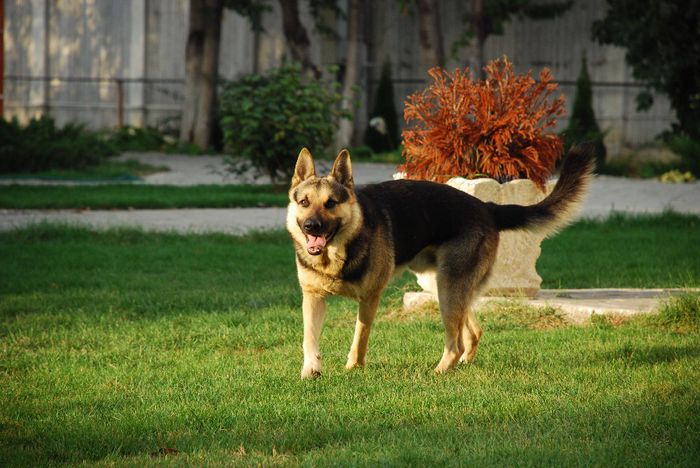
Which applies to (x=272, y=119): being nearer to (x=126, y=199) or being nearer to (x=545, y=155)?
(x=126, y=199)

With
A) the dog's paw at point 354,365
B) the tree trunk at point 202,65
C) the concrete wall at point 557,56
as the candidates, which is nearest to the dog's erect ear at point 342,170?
the dog's paw at point 354,365

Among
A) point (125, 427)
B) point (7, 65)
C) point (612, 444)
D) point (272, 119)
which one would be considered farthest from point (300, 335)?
point (7, 65)

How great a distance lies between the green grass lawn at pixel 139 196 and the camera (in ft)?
47.3

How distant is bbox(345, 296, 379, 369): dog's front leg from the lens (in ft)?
20.0

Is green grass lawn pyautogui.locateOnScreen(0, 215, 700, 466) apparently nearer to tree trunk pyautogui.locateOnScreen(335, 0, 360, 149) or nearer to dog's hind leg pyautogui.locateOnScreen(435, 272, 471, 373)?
dog's hind leg pyautogui.locateOnScreen(435, 272, 471, 373)

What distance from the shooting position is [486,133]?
793 centimetres

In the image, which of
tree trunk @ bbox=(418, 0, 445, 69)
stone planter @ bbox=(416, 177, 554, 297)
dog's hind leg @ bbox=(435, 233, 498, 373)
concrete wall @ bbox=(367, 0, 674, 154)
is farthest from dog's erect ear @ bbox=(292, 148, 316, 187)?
concrete wall @ bbox=(367, 0, 674, 154)

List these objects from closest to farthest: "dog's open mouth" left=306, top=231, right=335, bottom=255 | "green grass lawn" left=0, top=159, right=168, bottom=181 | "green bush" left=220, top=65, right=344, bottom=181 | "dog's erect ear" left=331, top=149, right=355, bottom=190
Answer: "dog's open mouth" left=306, top=231, right=335, bottom=255, "dog's erect ear" left=331, top=149, right=355, bottom=190, "green bush" left=220, top=65, right=344, bottom=181, "green grass lawn" left=0, top=159, right=168, bottom=181

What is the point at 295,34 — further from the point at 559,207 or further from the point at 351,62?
the point at 559,207

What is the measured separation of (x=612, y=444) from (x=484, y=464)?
2.09 feet

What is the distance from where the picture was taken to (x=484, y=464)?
167 inches

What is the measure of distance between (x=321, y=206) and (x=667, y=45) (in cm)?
1704

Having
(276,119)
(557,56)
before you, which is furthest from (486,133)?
(557,56)

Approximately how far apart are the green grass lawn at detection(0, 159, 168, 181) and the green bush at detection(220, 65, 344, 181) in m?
3.07
